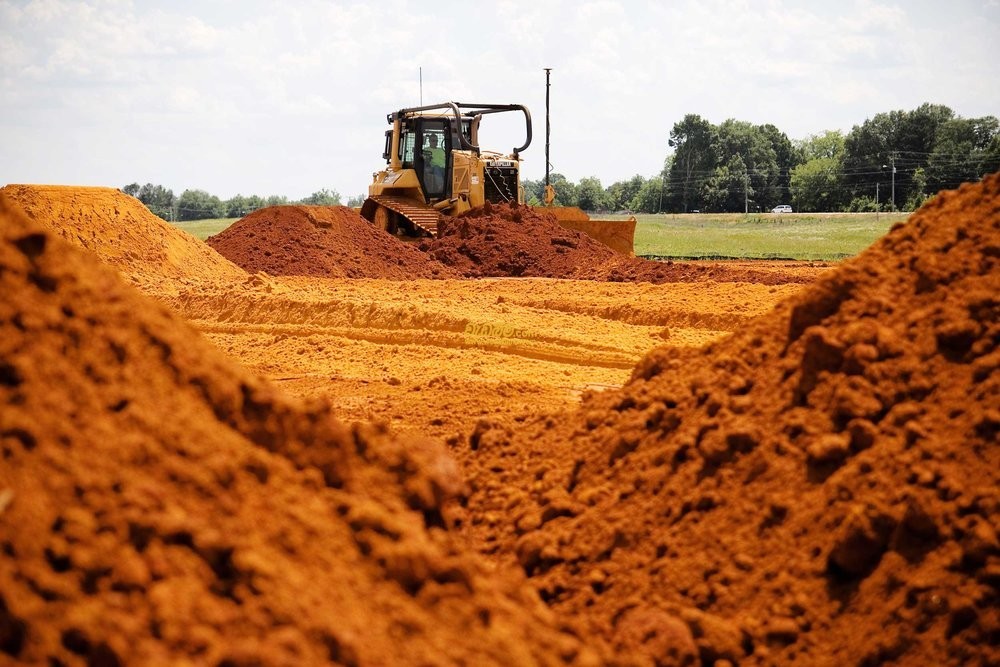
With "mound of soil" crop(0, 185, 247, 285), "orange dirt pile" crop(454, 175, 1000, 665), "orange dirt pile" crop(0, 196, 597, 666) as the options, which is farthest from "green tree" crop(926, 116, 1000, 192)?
"orange dirt pile" crop(0, 196, 597, 666)

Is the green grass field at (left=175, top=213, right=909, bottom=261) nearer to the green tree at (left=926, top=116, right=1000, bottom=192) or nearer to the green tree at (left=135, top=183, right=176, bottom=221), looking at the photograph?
the green tree at (left=926, top=116, right=1000, bottom=192)

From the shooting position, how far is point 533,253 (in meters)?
21.6

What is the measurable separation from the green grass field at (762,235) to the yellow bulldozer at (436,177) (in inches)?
378

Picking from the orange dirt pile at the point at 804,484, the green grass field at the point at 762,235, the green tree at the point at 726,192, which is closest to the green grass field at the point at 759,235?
the green grass field at the point at 762,235

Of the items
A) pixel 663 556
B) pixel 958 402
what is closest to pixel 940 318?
pixel 958 402

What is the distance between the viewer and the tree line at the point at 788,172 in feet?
188

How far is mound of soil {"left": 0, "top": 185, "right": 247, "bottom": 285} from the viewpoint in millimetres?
18328

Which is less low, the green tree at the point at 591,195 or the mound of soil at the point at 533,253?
the green tree at the point at 591,195

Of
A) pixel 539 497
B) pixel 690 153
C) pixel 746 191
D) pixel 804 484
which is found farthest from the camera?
pixel 690 153

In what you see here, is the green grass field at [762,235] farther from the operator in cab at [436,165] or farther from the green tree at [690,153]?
the green tree at [690,153]

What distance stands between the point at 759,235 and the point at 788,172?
36711 mm

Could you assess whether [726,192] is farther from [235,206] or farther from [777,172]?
[235,206]

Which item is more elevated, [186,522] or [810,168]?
[810,168]

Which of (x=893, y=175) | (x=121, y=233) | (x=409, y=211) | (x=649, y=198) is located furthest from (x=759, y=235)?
(x=649, y=198)
